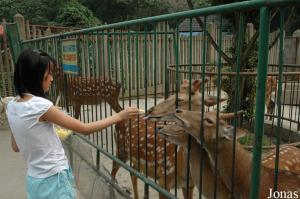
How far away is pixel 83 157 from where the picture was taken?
4875 millimetres

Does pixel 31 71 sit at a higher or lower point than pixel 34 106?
higher

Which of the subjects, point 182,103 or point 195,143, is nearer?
point 195,143

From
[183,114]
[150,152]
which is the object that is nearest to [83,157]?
[150,152]

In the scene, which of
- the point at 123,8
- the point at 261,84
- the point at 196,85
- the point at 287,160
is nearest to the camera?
the point at 261,84

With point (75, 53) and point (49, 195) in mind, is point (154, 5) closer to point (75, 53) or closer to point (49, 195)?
point (75, 53)

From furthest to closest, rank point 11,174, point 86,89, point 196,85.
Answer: point 11,174, point 86,89, point 196,85

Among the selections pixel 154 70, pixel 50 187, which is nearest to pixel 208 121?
pixel 154 70

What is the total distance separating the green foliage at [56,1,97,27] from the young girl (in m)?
21.7

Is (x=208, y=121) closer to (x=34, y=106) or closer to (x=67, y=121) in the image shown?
(x=67, y=121)

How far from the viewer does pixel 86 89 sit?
4730mm

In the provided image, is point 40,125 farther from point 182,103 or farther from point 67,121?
point 182,103

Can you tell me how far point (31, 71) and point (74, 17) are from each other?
73.3 feet

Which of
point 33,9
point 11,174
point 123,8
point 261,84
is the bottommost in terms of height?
point 11,174

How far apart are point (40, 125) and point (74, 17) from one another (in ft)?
73.5
